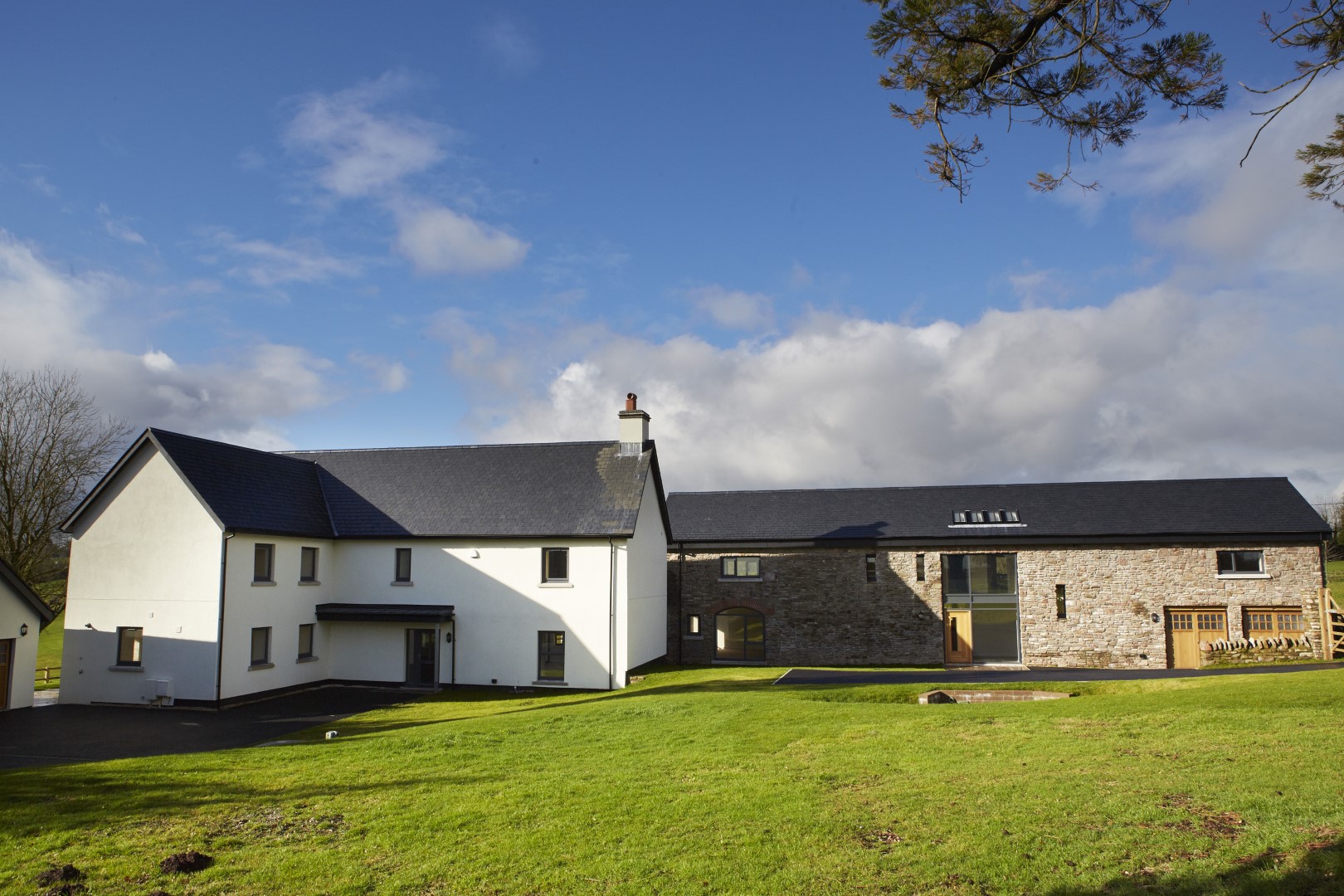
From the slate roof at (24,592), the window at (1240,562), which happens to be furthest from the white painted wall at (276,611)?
the window at (1240,562)

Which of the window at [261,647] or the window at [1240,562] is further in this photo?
the window at [1240,562]

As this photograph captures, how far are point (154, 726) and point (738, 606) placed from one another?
20.2 metres

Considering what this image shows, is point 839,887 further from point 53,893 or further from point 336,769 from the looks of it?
point 336,769

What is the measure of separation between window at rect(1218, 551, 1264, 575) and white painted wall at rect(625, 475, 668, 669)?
67.2 feet

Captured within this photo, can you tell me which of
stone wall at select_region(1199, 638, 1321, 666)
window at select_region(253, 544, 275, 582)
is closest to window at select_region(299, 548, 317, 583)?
window at select_region(253, 544, 275, 582)

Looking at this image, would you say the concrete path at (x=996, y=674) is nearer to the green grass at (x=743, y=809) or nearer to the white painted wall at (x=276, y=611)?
the green grass at (x=743, y=809)

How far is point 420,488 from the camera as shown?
3073 centimetres

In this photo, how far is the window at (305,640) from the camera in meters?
27.7

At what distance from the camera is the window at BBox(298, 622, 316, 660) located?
27672 mm

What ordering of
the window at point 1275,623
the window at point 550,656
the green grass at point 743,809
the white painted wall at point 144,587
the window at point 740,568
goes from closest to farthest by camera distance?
1. the green grass at point 743,809
2. the white painted wall at point 144,587
3. the window at point 550,656
4. the window at point 1275,623
5. the window at point 740,568

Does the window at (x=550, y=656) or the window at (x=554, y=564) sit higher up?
the window at (x=554, y=564)

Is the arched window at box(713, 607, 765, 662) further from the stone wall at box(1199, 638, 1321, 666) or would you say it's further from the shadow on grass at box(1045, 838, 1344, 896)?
the shadow on grass at box(1045, 838, 1344, 896)

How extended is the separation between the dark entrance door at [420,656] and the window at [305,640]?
315 cm

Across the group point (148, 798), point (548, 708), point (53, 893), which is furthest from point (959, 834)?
point (548, 708)
